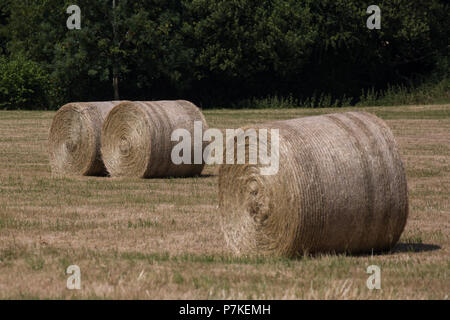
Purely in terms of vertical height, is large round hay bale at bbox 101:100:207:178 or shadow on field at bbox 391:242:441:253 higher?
large round hay bale at bbox 101:100:207:178

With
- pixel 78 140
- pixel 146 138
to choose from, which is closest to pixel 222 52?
pixel 78 140

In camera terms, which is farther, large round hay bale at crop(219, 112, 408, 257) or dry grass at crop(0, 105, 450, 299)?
large round hay bale at crop(219, 112, 408, 257)

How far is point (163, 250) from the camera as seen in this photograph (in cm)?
1063

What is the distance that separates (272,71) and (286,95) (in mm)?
1587

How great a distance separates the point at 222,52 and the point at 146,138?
31523mm

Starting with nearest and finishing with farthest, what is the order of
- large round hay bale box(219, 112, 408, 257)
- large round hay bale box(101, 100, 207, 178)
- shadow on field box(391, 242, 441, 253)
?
large round hay bale box(219, 112, 408, 257) < shadow on field box(391, 242, 441, 253) < large round hay bale box(101, 100, 207, 178)

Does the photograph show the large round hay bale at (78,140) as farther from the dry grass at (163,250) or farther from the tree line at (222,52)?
the tree line at (222,52)

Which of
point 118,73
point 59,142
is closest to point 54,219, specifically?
point 59,142

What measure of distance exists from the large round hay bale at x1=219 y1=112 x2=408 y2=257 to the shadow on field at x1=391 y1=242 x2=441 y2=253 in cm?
32

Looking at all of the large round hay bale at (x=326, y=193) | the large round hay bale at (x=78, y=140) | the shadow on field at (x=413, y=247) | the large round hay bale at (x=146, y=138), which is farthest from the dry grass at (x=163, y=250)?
the large round hay bale at (x=78, y=140)

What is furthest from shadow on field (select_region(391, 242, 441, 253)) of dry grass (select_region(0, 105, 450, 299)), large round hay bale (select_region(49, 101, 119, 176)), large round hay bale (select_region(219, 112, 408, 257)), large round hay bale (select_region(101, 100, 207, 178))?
large round hay bale (select_region(49, 101, 119, 176))

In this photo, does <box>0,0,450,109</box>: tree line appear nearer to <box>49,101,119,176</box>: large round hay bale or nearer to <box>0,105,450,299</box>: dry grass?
<box>49,101,119,176</box>: large round hay bale

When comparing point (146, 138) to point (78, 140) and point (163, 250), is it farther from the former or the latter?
point (163, 250)

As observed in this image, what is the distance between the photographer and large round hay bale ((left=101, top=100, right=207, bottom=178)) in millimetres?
18234
